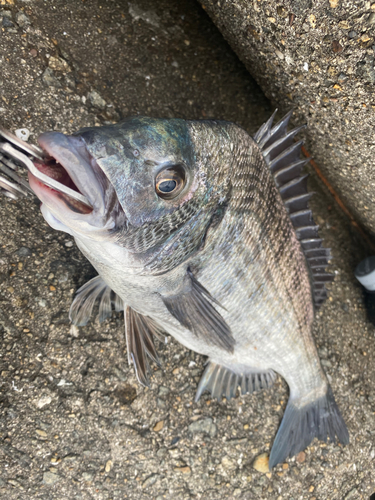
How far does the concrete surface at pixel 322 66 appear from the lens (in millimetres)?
1539

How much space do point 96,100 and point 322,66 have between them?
1287 millimetres

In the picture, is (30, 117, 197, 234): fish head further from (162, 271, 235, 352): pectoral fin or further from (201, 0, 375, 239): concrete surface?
(201, 0, 375, 239): concrete surface

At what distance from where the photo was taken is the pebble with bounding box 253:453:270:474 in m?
2.38

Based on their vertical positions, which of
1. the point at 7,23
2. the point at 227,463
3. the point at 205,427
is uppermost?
the point at 7,23

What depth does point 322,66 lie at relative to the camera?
175cm

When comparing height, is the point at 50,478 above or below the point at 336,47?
below

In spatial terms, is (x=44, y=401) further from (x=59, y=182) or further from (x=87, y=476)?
(x=59, y=182)

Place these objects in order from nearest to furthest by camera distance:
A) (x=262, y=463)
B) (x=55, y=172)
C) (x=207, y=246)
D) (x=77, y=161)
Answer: (x=77, y=161) → (x=55, y=172) → (x=207, y=246) → (x=262, y=463)

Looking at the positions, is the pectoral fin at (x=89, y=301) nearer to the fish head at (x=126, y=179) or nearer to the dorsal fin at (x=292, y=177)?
the fish head at (x=126, y=179)

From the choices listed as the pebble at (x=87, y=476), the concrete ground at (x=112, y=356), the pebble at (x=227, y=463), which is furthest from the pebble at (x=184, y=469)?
the pebble at (x=87, y=476)

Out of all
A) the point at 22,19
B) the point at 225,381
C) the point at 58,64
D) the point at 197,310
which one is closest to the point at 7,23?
the point at 22,19

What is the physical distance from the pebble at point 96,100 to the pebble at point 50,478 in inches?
82.6

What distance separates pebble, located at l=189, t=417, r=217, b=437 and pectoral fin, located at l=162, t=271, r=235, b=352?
83 cm

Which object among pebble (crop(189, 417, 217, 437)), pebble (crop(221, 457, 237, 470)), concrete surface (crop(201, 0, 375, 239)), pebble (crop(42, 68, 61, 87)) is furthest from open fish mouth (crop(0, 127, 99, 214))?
pebble (crop(221, 457, 237, 470))
